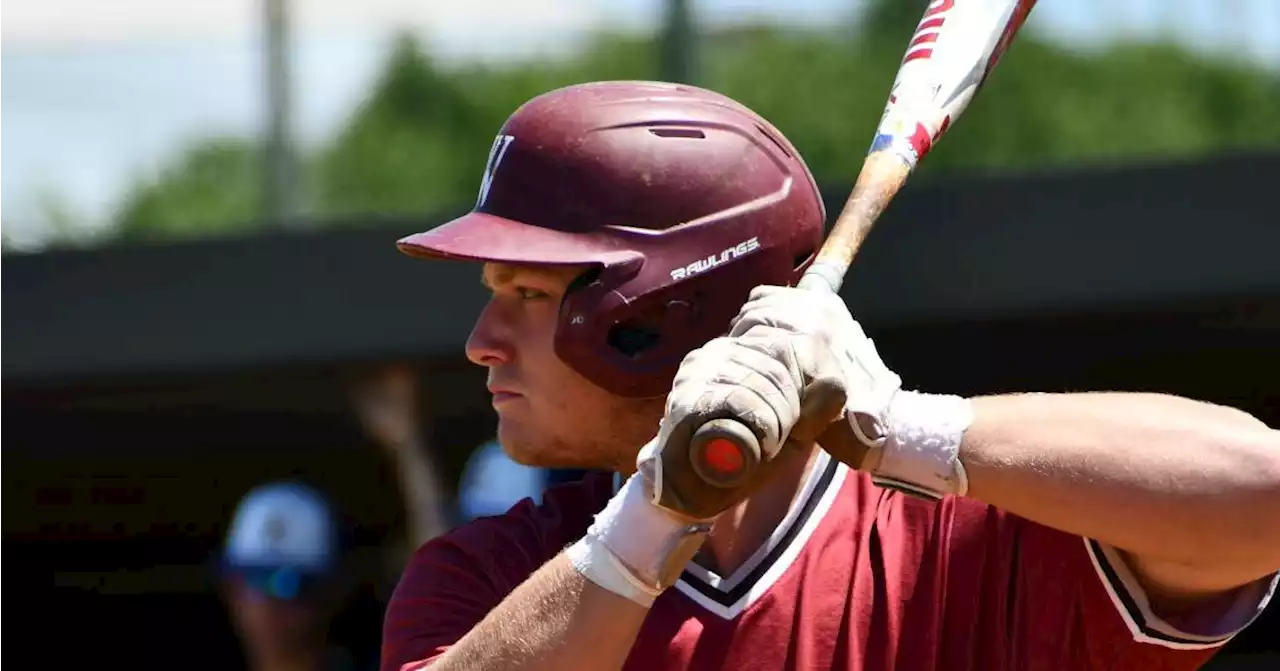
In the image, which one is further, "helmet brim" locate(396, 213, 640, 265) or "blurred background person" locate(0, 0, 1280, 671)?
"blurred background person" locate(0, 0, 1280, 671)

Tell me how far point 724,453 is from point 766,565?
39cm

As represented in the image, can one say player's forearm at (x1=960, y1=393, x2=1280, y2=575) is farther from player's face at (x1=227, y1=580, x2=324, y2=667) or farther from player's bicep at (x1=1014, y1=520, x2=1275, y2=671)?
player's face at (x1=227, y1=580, x2=324, y2=667)

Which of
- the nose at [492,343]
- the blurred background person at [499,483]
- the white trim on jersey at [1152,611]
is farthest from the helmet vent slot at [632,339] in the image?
the blurred background person at [499,483]

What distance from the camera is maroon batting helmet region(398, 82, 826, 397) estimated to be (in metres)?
1.92

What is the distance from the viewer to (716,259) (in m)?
1.95

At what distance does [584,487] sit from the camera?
2.12m

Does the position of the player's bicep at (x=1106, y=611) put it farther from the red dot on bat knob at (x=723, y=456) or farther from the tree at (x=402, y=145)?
the tree at (x=402, y=145)

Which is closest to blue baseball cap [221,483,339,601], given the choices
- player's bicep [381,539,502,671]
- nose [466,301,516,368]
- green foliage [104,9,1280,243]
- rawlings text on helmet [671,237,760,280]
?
player's bicep [381,539,502,671]

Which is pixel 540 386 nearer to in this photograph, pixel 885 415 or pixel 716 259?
pixel 716 259

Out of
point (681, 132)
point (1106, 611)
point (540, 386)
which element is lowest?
point (1106, 611)

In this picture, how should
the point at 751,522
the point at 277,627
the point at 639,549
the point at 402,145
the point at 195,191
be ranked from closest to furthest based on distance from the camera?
the point at 639,549, the point at 751,522, the point at 277,627, the point at 402,145, the point at 195,191

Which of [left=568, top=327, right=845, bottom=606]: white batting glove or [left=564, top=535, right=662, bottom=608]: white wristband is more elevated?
[left=568, top=327, right=845, bottom=606]: white batting glove

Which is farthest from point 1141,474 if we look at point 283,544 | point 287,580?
point 283,544

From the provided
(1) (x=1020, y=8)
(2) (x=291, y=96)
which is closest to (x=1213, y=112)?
(2) (x=291, y=96)
